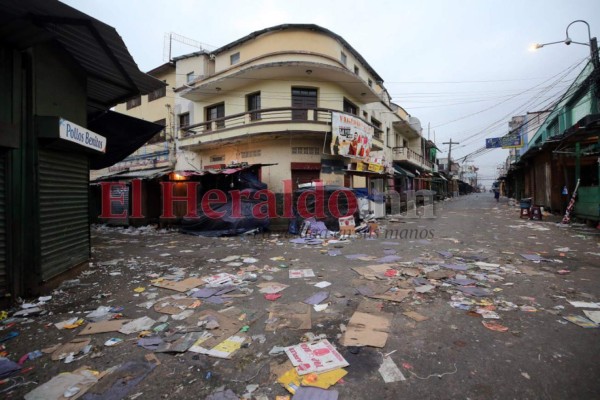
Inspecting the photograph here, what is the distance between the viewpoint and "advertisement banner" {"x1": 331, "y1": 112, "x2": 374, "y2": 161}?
12570mm

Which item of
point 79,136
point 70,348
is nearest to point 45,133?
point 79,136

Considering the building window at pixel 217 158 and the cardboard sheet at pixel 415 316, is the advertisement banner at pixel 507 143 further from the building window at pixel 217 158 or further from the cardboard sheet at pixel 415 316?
the cardboard sheet at pixel 415 316

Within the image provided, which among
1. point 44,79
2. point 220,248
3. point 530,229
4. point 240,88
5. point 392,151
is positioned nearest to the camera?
point 44,79

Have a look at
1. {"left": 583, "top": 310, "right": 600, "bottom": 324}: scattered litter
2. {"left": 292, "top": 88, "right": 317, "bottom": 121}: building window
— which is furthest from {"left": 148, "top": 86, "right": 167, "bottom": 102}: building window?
{"left": 583, "top": 310, "right": 600, "bottom": 324}: scattered litter

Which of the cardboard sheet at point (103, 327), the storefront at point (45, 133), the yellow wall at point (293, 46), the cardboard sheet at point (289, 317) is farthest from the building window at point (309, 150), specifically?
the cardboard sheet at point (103, 327)

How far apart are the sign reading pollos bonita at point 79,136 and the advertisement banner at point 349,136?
9287 mm

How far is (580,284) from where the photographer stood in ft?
13.5

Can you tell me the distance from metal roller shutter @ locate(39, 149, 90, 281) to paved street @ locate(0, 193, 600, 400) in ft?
1.64

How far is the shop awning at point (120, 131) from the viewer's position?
682 centimetres

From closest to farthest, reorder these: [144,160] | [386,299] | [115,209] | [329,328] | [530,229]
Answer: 1. [329,328]
2. [386,299]
3. [530,229]
4. [115,209]
5. [144,160]

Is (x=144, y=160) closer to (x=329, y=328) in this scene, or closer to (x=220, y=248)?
(x=220, y=248)

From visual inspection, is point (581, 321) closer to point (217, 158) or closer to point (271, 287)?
point (271, 287)

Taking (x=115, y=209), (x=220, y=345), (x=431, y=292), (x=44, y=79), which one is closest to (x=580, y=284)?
(x=431, y=292)

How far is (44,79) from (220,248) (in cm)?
499
